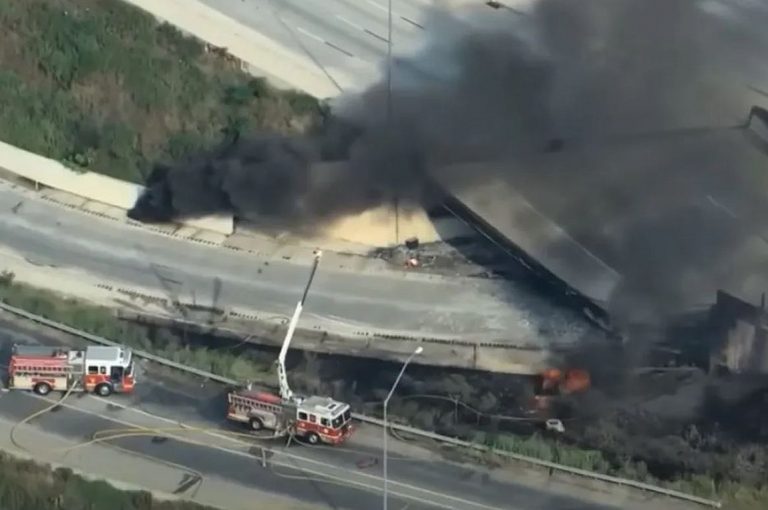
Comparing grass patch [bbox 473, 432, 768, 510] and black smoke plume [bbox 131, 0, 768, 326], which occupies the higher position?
black smoke plume [bbox 131, 0, 768, 326]

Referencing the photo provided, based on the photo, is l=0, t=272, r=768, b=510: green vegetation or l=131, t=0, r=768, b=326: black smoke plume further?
l=131, t=0, r=768, b=326: black smoke plume

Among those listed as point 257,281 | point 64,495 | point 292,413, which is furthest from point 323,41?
point 64,495

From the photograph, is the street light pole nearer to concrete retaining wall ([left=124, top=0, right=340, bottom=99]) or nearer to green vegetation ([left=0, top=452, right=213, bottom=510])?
concrete retaining wall ([left=124, top=0, right=340, bottom=99])

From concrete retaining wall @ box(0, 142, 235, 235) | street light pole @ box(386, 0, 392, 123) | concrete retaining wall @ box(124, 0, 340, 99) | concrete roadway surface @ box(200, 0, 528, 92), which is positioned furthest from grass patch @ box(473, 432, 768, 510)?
concrete retaining wall @ box(124, 0, 340, 99)

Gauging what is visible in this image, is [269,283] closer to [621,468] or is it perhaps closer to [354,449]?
[354,449]

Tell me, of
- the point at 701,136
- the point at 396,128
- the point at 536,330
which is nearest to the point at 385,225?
the point at 396,128

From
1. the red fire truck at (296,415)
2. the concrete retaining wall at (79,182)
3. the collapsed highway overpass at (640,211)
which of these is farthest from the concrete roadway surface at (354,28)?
the red fire truck at (296,415)

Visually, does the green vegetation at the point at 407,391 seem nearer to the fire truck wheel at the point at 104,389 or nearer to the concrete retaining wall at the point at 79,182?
the fire truck wheel at the point at 104,389

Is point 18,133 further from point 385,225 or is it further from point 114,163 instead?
point 385,225
